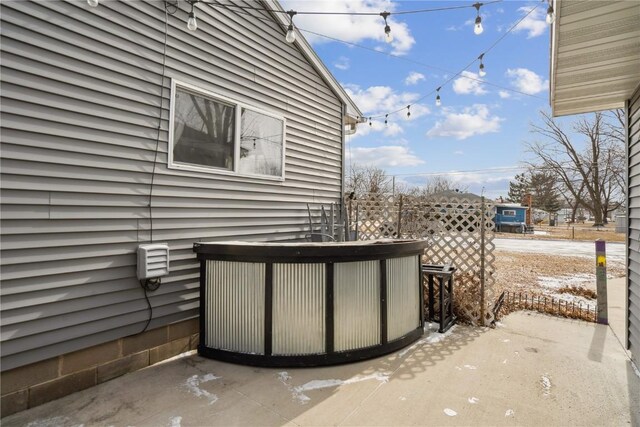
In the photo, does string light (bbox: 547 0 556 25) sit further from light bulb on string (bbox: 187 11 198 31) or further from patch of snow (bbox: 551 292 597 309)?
patch of snow (bbox: 551 292 597 309)

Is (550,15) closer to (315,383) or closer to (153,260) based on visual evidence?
(315,383)

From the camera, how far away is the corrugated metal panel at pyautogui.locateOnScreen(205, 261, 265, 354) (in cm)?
330

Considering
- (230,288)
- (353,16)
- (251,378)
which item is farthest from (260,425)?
(353,16)

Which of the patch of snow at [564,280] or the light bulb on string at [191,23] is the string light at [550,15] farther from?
the patch of snow at [564,280]

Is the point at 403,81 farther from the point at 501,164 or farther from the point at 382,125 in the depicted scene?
the point at 501,164

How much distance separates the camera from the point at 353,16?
4.04 meters

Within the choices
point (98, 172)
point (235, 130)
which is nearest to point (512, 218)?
point (235, 130)

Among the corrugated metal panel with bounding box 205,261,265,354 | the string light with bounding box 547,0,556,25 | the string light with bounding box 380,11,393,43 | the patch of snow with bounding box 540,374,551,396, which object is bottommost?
the patch of snow with bounding box 540,374,551,396

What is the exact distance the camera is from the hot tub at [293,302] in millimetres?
3270

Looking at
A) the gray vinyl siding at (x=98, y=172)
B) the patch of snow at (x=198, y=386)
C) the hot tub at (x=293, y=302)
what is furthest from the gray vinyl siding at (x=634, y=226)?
the gray vinyl siding at (x=98, y=172)

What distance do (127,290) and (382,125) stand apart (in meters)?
5.97

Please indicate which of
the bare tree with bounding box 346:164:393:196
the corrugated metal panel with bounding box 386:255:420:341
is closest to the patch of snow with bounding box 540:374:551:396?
the corrugated metal panel with bounding box 386:255:420:341

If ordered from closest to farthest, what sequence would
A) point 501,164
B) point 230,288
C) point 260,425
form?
point 260,425 → point 230,288 → point 501,164

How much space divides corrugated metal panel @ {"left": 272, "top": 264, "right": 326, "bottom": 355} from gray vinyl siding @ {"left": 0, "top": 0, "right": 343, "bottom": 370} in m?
1.09
